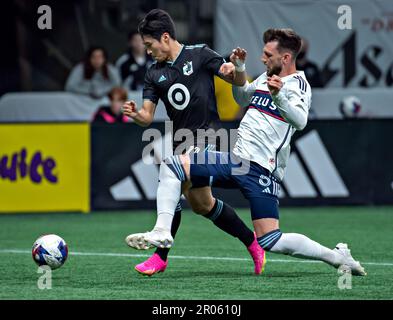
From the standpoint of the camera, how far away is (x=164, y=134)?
13.2m

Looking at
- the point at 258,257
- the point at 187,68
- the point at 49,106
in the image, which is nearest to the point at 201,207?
the point at 258,257

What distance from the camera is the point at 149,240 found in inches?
286

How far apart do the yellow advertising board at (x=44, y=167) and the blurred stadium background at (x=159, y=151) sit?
0.5 inches

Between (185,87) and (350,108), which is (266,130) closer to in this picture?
(185,87)

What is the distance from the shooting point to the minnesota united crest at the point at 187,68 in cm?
841

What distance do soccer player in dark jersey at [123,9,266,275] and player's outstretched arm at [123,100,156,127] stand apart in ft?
0.03

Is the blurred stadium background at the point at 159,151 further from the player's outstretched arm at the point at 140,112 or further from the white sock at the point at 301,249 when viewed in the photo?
the player's outstretched arm at the point at 140,112

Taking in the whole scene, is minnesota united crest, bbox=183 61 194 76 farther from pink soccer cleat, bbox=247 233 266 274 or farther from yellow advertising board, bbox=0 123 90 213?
yellow advertising board, bbox=0 123 90 213

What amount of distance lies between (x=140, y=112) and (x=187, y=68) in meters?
0.63

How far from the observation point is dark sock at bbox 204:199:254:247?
8.44 m
